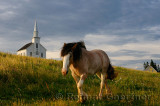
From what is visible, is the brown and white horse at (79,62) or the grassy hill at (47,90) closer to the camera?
the brown and white horse at (79,62)

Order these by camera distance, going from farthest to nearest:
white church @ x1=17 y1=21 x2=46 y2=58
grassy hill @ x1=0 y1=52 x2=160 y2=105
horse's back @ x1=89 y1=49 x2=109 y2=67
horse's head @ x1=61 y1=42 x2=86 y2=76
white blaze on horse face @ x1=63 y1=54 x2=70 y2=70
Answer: white church @ x1=17 y1=21 x2=46 y2=58 < grassy hill @ x1=0 y1=52 x2=160 y2=105 < horse's back @ x1=89 y1=49 x2=109 y2=67 < horse's head @ x1=61 y1=42 x2=86 y2=76 < white blaze on horse face @ x1=63 y1=54 x2=70 y2=70

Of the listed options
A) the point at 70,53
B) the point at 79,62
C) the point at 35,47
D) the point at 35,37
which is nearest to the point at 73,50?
the point at 70,53

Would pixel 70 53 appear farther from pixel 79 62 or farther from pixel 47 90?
pixel 47 90

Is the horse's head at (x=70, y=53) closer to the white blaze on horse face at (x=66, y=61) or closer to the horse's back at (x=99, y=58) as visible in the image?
the white blaze on horse face at (x=66, y=61)

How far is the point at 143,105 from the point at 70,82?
18.2 ft

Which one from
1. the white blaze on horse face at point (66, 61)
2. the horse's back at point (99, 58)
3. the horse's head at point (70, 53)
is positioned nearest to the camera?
the white blaze on horse face at point (66, 61)

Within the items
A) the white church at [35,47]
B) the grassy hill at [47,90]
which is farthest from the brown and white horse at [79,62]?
the white church at [35,47]

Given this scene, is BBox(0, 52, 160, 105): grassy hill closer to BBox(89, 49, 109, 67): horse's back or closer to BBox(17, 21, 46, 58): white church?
BBox(89, 49, 109, 67): horse's back

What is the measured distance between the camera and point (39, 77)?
10242 mm

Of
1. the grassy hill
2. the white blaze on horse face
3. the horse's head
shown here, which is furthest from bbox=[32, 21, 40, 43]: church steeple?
the white blaze on horse face

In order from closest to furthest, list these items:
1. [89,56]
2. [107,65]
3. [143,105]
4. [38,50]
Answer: [89,56]
[143,105]
[107,65]
[38,50]

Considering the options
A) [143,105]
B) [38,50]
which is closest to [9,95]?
[143,105]

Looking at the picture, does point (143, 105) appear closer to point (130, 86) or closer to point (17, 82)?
point (130, 86)

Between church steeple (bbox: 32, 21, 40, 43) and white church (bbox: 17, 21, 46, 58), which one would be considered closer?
white church (bbox: 17, 21, 46, 58)
